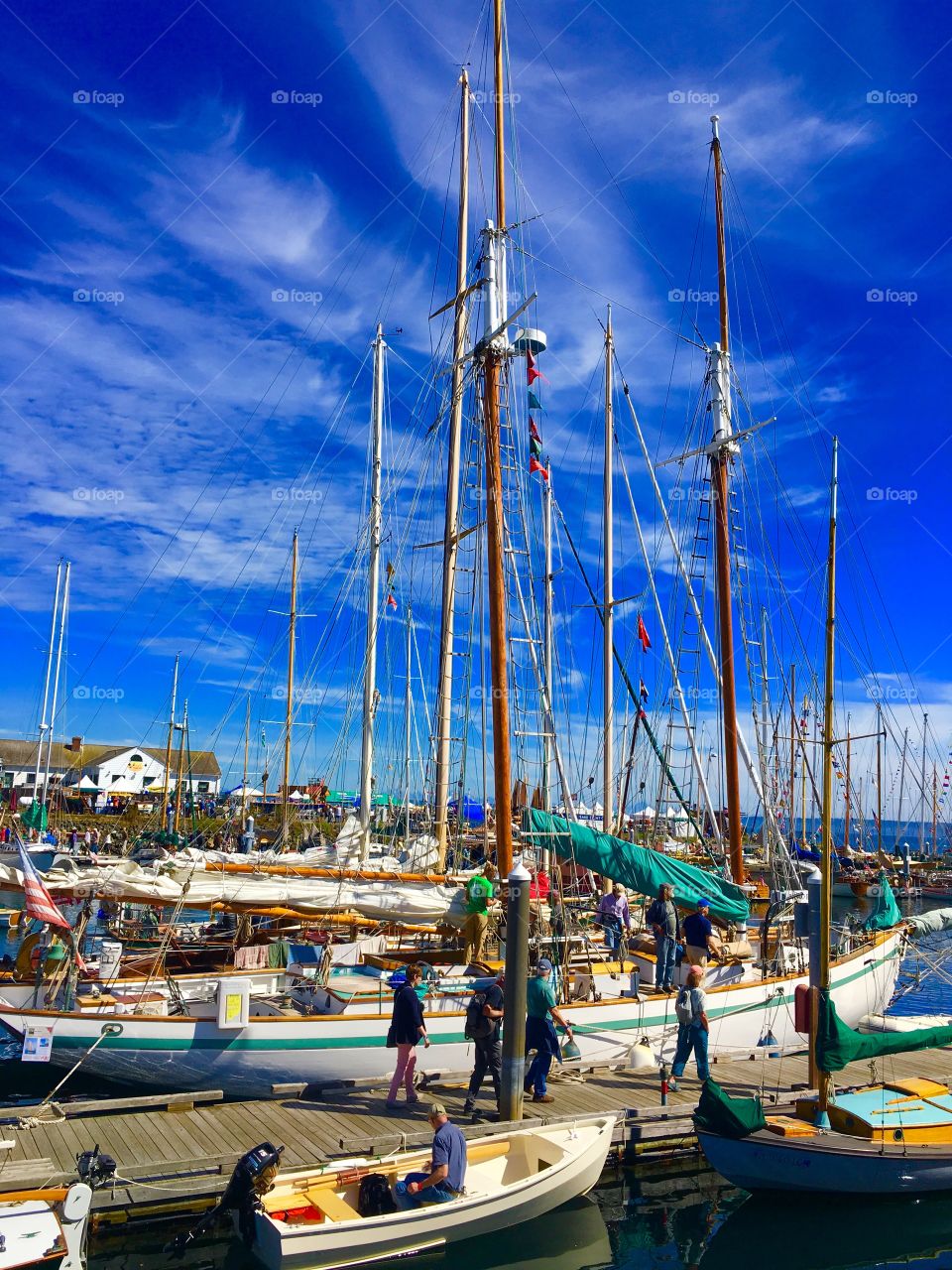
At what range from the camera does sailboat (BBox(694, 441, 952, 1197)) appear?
12109mm

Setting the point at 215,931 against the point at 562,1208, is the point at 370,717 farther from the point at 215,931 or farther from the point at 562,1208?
the point at 562,1208

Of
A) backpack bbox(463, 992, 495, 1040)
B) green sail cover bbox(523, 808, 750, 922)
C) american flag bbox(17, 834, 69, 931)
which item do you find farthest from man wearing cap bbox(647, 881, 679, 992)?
american flag bbox(17, 834, 69, 931)

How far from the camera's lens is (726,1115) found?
1202 centimetres

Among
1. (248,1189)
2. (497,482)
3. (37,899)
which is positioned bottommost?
(248,1189)

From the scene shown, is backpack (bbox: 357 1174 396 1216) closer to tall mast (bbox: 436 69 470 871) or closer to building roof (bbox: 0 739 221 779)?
tall mast (bbox: 436 69 470 871)

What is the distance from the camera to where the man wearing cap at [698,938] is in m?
17.7

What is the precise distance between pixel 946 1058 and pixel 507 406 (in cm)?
1574

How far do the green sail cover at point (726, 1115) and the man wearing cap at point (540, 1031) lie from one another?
2427mm

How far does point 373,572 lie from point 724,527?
12.3 metres

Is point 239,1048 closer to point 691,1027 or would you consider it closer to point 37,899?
point 37,899

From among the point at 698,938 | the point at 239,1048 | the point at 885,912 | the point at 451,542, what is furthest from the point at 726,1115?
the point at 451,542

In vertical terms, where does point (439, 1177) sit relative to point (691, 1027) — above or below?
below

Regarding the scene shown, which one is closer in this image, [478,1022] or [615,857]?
[478,1022]

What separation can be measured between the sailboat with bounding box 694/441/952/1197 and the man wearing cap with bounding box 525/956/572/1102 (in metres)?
2.46
